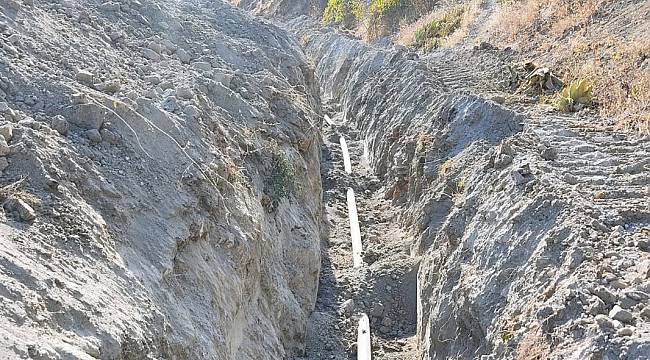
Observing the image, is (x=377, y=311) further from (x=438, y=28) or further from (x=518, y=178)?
(x=438, y=28)

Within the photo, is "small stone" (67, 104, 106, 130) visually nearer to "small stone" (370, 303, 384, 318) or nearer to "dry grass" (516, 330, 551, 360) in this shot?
"dry grass" (516, 330, 551, 360)

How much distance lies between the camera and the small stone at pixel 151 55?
32.0 ft

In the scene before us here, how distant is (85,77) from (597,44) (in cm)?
1010

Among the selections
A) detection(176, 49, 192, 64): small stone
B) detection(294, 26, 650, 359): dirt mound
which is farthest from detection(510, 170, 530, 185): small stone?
detection(176, 49, 192, 64): small stone

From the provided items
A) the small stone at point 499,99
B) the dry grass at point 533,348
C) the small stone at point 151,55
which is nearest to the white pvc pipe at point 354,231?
the small stone at point 499,99

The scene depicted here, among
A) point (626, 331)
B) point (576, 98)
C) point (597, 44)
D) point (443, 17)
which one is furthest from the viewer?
point (443, 17)

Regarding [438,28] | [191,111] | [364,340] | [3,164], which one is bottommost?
[364,340]

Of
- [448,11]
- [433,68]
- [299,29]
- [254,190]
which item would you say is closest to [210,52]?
[254,190]

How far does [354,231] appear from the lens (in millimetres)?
12180

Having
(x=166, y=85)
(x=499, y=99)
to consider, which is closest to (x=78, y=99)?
(x=166, y=85)

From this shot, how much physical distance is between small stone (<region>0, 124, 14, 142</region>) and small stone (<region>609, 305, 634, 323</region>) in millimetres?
5662

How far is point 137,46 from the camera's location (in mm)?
9812

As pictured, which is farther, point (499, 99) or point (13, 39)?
point (499, 99)

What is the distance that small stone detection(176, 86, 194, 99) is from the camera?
28.1 feet
